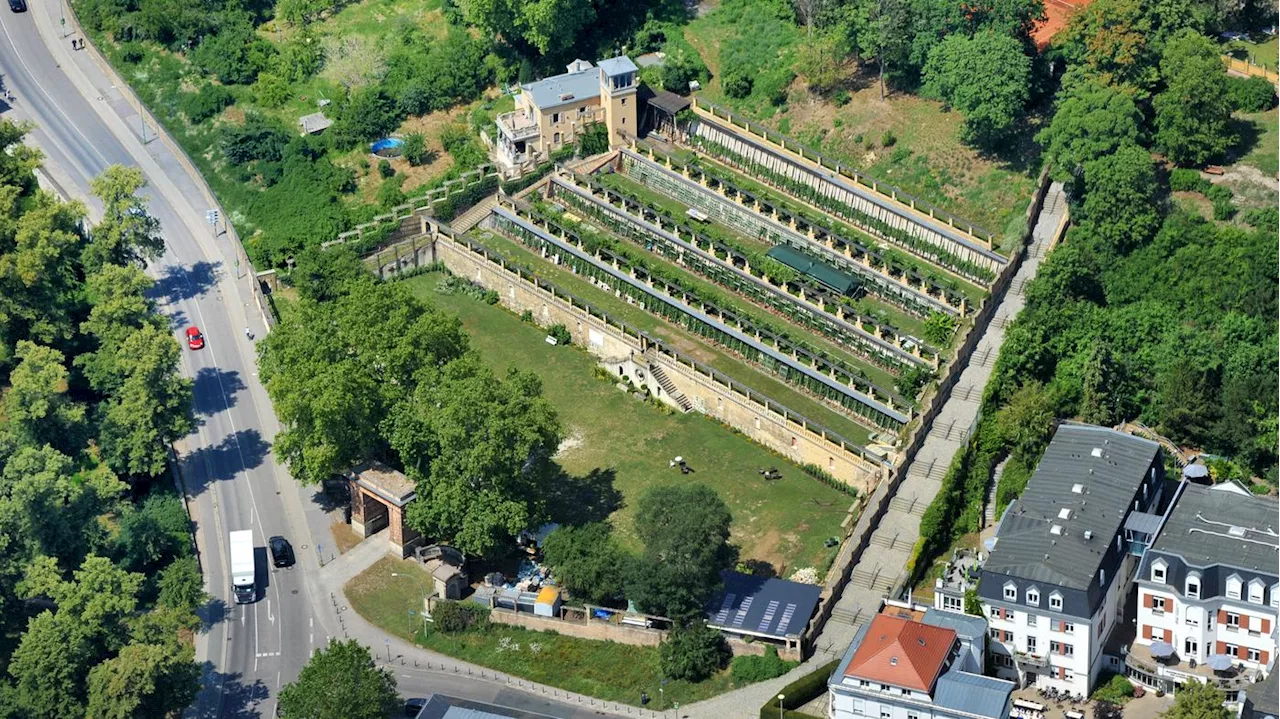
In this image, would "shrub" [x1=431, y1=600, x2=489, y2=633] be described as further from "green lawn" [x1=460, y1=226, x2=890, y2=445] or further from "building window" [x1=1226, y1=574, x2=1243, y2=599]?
"building window" [x1=1226, y1=574, x2=1243, y2=599]

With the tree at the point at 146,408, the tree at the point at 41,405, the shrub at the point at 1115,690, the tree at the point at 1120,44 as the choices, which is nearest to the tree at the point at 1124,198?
the tree at the point at 1120,44

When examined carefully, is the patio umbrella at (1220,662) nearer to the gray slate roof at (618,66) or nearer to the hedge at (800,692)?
the hedge at (800,692)

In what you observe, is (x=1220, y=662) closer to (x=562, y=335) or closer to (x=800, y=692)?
(x=800, y=692)

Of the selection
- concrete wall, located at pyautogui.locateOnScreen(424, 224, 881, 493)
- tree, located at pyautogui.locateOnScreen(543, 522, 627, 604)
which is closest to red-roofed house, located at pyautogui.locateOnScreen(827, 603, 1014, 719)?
tree, located at pyautogui.locateOnScreen(543, 522, 627, 604)

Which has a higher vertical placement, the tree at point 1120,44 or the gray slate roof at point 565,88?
the tree at point 1120,44

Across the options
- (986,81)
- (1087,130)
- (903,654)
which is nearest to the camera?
(903,654)

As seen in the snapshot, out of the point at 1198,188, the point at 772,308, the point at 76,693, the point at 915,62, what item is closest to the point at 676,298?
the point at 772,308

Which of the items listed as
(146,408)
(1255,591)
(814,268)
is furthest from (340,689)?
(1255,591)

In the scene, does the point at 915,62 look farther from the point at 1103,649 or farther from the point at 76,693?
the point at 76,693
